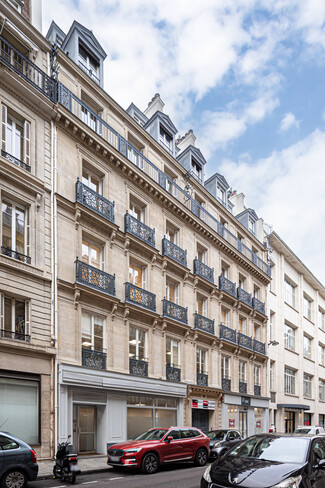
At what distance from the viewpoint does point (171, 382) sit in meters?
22.4

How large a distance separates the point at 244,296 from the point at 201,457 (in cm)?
1766

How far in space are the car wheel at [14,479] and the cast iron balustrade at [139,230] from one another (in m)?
12.3

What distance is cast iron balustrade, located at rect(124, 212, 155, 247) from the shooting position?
21250mm

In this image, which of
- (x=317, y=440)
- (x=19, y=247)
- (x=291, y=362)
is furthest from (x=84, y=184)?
(x=291, y=362)

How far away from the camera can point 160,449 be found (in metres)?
14.2

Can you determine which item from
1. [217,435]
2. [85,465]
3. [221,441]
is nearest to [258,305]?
[217,435]

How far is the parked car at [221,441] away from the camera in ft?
55.7

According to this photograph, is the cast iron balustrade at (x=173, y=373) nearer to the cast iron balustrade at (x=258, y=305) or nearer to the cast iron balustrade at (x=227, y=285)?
the cast iron balustrade at (x=227, y=285)

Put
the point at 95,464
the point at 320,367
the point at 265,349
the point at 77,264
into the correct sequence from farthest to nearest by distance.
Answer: the point at 320,367 < the point at 265,349 < the point at 77,264 < the point at 95,464

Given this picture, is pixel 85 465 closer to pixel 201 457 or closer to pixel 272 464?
pixel 201 457

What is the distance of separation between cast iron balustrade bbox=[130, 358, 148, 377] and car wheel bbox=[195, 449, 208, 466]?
517cm

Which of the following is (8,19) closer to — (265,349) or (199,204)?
(199,204)

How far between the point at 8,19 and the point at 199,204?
15.7 m

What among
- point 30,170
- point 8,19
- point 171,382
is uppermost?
point 8,19
